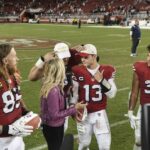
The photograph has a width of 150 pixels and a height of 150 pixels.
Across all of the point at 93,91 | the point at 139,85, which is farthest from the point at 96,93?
the point at 139,85

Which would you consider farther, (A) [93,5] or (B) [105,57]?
(A) [93,5]

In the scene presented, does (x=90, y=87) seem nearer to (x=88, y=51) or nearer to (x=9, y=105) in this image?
(x=88, y=51)

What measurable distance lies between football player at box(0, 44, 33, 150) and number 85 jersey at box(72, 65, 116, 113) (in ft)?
4.43

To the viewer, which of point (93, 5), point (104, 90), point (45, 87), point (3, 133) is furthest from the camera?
point (93, 5)

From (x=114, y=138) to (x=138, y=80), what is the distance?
1.95 meters

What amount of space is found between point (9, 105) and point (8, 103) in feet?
0.07

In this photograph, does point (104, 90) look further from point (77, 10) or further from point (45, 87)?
point (77, 10)

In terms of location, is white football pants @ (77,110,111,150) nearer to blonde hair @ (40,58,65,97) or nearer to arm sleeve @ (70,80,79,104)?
arm sleeve @ (70,80,79,104)

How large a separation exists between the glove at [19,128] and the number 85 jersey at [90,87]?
5.07 feet

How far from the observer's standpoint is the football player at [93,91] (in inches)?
192

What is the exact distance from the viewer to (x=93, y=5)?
53.2 m

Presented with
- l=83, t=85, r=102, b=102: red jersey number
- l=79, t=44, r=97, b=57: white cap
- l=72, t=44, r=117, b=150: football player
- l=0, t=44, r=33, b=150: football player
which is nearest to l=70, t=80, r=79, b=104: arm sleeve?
l=72, t=44, r=117, b=150: football player

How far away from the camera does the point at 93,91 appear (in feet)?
16.3

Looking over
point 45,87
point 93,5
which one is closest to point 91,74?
point 45,87
